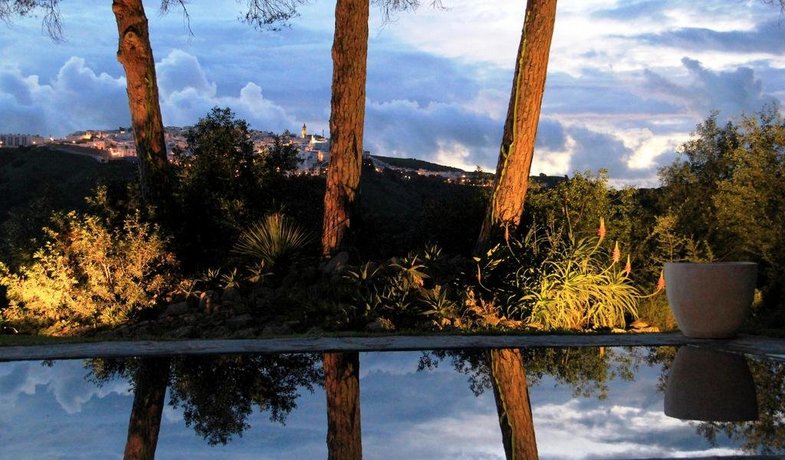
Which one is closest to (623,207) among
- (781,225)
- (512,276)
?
(781,225)

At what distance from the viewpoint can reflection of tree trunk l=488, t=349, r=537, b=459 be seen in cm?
460

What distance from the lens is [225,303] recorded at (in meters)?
11.0

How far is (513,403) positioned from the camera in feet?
18.9

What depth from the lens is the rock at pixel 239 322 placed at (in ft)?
33.7

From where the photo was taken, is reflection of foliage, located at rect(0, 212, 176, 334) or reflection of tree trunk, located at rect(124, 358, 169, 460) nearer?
reflection of tree trunk, located at rect(124, 358, 169, 460)

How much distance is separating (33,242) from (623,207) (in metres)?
8.86

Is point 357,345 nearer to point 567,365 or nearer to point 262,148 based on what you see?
point 567,365

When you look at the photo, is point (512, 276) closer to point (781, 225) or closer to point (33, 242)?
point (781, 225)

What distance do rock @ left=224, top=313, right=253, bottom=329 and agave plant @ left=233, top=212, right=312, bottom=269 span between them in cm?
181

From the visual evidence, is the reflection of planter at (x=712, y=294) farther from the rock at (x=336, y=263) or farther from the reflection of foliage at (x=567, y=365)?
the rock at (x=336, y=263)

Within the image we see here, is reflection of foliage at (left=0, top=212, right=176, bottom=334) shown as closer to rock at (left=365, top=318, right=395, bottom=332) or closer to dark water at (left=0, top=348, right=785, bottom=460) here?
rock at (left=365, top=318, right=395, bottom=332)

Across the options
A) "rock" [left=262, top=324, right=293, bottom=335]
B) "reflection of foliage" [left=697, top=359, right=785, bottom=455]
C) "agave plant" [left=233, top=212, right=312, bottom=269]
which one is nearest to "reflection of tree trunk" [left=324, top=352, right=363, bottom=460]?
"reflection of foliage" [left=697, top=359, right=785, bottom=455]

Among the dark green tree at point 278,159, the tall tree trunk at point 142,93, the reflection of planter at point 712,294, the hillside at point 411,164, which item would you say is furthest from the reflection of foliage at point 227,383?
the hillside at point 411,164

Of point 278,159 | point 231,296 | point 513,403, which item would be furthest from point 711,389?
point 278,159
